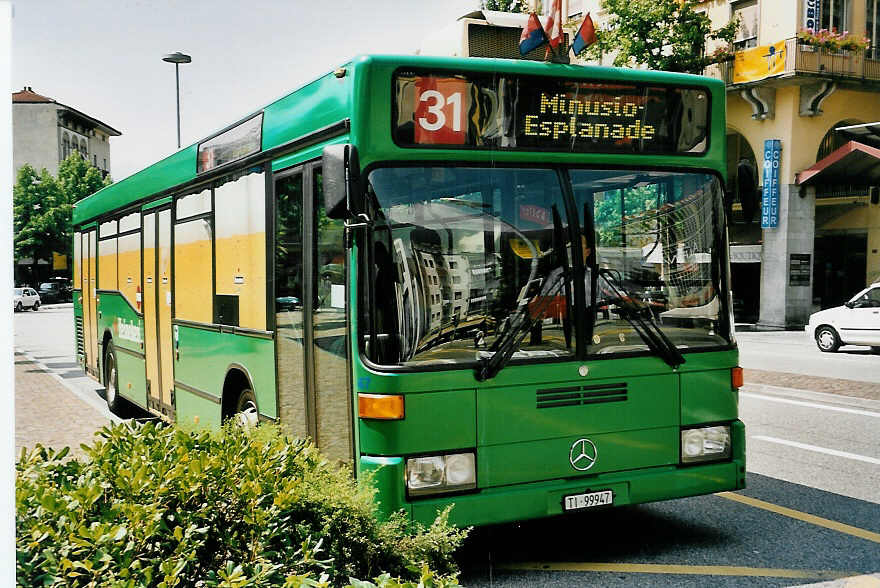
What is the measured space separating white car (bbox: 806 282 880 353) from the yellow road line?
14.5 meters

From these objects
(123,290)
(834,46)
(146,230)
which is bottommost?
(123,290)

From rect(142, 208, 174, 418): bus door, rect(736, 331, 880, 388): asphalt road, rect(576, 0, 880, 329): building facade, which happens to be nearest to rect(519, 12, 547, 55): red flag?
rect(142, 208, 174, 418): bus door

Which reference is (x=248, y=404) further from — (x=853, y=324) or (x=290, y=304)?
(x=853, y=324)

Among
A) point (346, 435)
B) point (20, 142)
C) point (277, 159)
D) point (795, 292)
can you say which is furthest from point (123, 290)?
point (795, 292)

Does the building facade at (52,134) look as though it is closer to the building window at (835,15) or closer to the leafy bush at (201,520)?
the leafy bush at (201,520)

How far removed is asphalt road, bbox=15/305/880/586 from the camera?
17.3 ft

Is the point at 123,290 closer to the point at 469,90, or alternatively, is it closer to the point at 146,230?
the point at 146,230

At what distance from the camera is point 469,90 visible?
16.5 feet

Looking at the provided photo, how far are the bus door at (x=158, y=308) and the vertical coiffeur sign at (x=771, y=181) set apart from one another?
2402 cm

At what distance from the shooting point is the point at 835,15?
28422mm

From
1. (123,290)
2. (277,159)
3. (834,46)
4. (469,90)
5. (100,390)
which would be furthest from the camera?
(834,46)

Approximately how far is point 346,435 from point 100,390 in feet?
26.2

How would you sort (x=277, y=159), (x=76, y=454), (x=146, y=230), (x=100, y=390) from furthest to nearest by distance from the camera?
(x=100, y=390)
(x=146, y=230)
(x=277, y=159)
(x=76, y=454)

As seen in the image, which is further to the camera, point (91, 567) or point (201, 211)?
point (201, 211)
